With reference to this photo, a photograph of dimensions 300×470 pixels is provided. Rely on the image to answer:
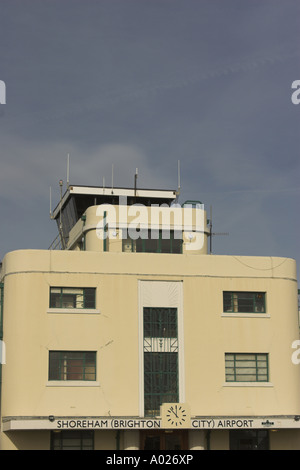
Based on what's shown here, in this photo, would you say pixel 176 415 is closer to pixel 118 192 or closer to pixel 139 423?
pixel 139 423

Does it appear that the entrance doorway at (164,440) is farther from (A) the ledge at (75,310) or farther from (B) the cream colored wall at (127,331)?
(A) the ledge at (75,310)

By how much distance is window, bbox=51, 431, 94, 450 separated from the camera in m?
59.3

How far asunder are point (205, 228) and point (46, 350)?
15135 mm

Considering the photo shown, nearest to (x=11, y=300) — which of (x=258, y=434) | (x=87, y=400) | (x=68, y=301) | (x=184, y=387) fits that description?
(x=68, y=301)

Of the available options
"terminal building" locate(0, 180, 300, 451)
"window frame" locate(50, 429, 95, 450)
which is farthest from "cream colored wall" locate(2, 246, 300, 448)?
"window frame" locate(50, 429, 95, 450)

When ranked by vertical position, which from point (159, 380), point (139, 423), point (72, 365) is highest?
point (72, 365)

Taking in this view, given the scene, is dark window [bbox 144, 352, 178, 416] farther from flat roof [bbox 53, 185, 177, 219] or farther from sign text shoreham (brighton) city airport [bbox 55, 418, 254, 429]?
flat roof [bbox 53, 185, 177, 219]

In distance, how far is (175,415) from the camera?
5909 cm

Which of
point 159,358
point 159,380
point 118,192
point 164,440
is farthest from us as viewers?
point 118,192

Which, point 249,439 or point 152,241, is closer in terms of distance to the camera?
point 249,439

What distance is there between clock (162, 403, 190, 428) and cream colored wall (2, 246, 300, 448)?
3.82 feet


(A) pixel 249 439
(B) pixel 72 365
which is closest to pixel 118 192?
(B) pixel 72 365

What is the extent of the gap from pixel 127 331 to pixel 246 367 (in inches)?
301

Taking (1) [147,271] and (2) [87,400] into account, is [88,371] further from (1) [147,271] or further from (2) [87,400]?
(1) [147,271]
